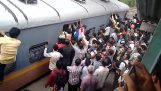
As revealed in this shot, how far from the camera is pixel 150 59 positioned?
3373mm

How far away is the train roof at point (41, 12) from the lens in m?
7.63

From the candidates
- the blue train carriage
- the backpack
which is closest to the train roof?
the blue train carriage

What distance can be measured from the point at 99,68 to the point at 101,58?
65 cm

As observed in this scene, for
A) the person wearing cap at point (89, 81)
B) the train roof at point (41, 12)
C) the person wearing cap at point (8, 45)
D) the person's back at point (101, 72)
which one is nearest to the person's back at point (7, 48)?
the person wearing cap at point (8, 45)

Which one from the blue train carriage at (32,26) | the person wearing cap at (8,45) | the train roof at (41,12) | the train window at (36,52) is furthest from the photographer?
the train window at (36,52)

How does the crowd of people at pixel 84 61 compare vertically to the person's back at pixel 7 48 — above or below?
below

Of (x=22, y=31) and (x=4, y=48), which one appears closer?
(x=4, y=48)

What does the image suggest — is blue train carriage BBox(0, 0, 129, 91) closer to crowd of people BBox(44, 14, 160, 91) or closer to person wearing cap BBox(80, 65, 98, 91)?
crowd of people BBox(44, 14, 160, 91)

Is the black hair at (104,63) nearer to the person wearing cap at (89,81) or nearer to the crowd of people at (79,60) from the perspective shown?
the crowd of people at (79,60)

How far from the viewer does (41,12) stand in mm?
8969

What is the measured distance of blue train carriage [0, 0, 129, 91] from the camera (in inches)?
306

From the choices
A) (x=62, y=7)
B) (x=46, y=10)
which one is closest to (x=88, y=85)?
(x=46, y=10)

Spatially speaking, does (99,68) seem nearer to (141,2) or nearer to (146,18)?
(146,18)

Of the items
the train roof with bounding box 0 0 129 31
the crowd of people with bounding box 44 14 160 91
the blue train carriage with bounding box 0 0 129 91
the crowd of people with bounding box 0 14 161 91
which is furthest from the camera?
the blue train carriage with bounding box 0 0 129 91
